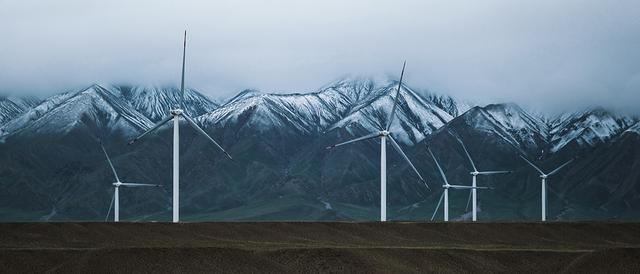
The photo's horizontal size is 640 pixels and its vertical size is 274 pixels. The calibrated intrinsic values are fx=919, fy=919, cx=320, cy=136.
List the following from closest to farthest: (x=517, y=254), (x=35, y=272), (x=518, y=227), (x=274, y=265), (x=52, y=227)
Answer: (x=35, y=272), (x=274, y=265), (x=517, y=254), (x=52, y=227), (x=518, y=227)

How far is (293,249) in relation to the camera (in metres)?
91.9

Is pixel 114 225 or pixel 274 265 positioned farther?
pixel 114 225

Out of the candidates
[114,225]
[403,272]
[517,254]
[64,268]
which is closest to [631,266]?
[517,254]

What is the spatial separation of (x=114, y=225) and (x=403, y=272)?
42.7 metres

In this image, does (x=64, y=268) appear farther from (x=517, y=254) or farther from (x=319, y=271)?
(x=517, y=254)

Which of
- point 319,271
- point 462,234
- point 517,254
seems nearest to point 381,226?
point 462,234

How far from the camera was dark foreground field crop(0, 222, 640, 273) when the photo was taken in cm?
8569

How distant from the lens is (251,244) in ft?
339

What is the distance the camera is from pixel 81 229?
365 feet

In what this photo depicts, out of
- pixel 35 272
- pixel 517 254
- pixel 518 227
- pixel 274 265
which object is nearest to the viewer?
pixel 35 272

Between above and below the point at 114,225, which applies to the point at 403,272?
below

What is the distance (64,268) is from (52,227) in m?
29.4

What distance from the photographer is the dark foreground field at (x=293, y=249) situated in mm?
85688

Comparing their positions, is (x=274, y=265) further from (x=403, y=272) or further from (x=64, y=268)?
(x=64, y=268)
